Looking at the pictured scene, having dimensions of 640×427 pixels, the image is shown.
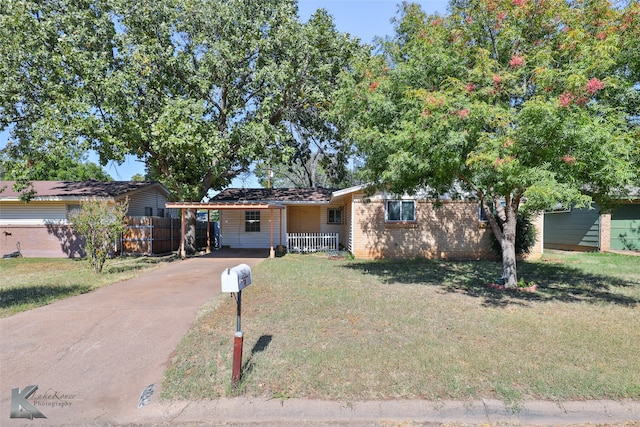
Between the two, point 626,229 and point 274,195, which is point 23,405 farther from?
point 626,229

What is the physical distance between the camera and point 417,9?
8.78m

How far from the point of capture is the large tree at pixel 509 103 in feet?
18.0

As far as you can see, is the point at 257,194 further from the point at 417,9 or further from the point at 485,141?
the point at 485,141

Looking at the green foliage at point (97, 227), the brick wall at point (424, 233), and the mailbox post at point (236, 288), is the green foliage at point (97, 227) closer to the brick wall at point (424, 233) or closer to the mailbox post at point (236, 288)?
the mailbox post at point (236, 288)

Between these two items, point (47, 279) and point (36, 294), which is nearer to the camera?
point (36, 294)

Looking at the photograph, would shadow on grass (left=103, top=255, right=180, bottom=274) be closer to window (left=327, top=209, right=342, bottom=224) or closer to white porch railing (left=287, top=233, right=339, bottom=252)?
white porch railing (left=287, top=233, right=339, bottom=252)

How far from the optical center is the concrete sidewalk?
327 cm

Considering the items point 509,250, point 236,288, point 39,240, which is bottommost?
point 39,240

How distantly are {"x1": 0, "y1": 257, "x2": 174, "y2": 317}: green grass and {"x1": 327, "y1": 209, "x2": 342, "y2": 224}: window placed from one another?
900cm

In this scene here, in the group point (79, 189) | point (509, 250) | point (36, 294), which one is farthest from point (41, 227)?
point (509, 250)

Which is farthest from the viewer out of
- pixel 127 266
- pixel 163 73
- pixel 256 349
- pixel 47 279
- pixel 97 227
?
pixel 163 73

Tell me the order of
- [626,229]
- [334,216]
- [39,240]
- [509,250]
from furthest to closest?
[334,216]
[626,229]
[39,240]
[509,250]

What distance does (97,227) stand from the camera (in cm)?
1011

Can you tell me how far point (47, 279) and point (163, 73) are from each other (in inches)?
350
